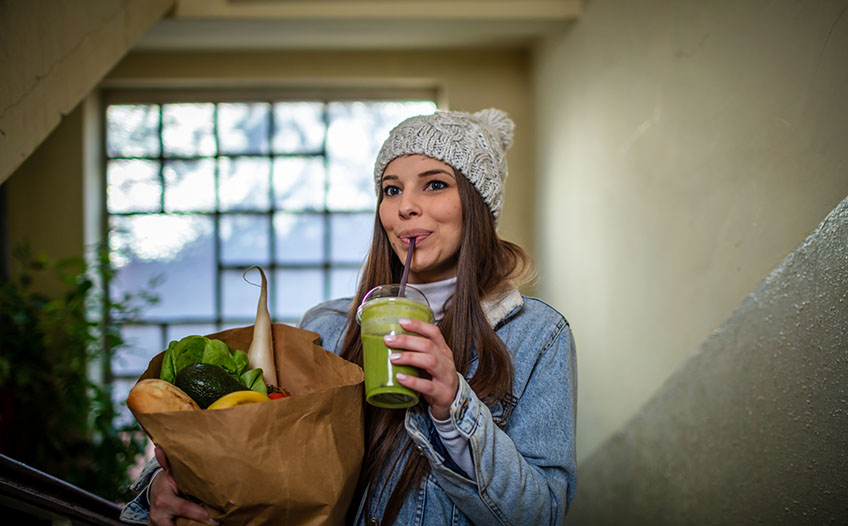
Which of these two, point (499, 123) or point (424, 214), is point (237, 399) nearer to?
point (424, 214)

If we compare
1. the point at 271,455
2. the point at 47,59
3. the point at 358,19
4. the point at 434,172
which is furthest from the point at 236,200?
the point at 271,455

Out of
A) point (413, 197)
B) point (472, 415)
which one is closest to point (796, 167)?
point (413, 197)

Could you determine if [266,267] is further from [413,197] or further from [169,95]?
[413,197]

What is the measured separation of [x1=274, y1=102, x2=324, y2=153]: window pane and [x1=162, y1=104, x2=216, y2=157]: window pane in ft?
1.37

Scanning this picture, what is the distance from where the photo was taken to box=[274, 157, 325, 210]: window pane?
4.34m

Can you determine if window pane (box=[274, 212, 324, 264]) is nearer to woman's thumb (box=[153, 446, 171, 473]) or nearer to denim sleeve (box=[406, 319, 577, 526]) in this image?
denim sleeve (box=[406, 319, 577, 526])

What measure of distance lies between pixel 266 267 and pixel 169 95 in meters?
1.23

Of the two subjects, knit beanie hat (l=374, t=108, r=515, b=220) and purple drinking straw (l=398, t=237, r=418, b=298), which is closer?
purple drinking straw (l=398, t=237, r=418, b=298)

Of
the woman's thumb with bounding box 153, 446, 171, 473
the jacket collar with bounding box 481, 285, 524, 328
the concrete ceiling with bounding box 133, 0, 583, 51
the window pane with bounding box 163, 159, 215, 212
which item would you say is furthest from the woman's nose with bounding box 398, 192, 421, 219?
the window pane with bounding box 163, 159, 215, 212

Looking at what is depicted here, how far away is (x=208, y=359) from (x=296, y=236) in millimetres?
3217

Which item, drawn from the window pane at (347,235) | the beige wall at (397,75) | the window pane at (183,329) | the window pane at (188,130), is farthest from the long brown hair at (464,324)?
the window pane at (188,130)

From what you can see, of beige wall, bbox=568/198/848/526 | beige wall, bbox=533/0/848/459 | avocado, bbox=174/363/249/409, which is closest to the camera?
avocado, bbox=174/363/249/409

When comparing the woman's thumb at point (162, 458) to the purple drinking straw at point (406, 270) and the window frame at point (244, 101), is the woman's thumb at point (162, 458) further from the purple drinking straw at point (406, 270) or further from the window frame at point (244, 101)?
the window frame at point (244, 101)

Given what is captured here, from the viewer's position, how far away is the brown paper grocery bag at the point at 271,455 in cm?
97
